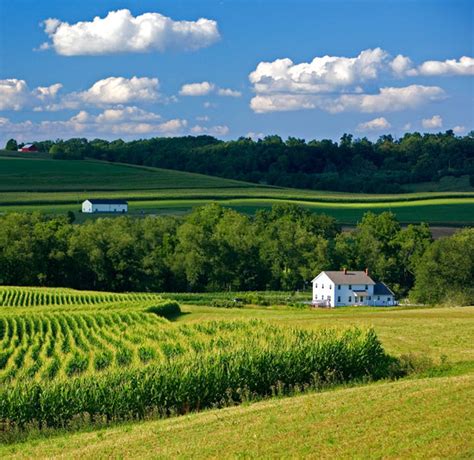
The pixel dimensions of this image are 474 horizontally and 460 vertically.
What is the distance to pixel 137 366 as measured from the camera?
30875mm

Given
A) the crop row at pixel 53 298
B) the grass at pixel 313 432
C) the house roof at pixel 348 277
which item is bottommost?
the house roof at pixel 348 277

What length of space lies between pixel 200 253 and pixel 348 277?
56.4 ft

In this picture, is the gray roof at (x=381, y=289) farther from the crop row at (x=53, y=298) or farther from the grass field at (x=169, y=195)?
the crop row at (x=53, y=298)

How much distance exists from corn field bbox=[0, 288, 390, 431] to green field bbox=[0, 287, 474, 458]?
0.06 metres

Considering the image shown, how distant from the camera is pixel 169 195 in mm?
153000

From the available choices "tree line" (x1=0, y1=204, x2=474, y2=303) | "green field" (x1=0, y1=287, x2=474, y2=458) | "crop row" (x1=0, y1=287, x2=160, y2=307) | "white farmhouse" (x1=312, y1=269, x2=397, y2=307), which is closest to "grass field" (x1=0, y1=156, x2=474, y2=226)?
"tree line" (x1=0, y1=204, x2=474, y2=303)

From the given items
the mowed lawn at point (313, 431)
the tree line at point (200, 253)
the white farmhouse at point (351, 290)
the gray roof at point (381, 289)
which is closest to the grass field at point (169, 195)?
the tree line at point (200, 253)

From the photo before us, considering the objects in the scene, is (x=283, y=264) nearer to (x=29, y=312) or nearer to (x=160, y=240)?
(x=160, y=240)

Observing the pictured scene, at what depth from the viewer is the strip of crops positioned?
27.5m

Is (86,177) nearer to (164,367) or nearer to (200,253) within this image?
(200,253)

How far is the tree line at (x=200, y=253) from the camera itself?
102m

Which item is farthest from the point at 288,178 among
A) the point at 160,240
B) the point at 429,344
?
the point at 429,344

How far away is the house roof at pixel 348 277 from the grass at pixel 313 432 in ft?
244

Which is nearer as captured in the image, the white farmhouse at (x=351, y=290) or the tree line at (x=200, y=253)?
the white farmhouse at (x=351, y=290)
